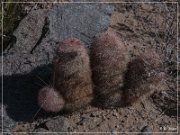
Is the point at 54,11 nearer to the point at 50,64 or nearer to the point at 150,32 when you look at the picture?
the point at 50,64

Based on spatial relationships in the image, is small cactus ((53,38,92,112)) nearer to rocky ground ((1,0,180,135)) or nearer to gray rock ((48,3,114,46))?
rocky ground ((1,0,180,135))

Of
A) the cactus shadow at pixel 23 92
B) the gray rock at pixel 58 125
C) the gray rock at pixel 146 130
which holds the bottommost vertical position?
the gray rock at pixel 146 130

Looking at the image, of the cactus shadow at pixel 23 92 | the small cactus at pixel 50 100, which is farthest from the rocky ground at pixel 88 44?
the small cactus at pixel 50 100

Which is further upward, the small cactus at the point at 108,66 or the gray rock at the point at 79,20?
the gray rock at the point at 79,20

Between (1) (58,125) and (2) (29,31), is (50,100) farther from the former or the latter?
(2) (29,31)

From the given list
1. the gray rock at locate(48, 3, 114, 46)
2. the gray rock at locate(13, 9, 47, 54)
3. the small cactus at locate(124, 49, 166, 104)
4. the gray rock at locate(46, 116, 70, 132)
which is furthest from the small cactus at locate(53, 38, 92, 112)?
the gray rock at locate(13, 9, 47, 54)

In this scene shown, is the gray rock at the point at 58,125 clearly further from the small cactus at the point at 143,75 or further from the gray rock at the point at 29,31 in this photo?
the gray rock at the point at 29,31

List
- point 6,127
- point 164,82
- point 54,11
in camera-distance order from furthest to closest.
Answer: point 54,11 → point 164,82 → point 6,127

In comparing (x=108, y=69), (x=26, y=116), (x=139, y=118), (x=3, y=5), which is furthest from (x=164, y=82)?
(x=3, y=5)
